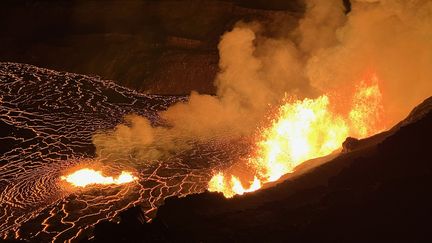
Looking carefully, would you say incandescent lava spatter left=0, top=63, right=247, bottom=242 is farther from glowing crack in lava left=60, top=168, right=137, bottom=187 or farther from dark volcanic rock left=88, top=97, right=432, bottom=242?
dark volcanic rock left=88, top=97, right=432, bottom=242

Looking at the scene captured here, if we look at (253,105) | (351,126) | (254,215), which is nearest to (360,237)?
(254,215)

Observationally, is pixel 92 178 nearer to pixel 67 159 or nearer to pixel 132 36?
pixel 67 159

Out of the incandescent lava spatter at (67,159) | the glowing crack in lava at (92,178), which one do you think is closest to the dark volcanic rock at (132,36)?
the incandescent lava spatter at (67,159)

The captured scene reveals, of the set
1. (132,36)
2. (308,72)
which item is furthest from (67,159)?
(132,36)

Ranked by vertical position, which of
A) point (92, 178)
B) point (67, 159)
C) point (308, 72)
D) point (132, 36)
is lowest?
point (92, 178)

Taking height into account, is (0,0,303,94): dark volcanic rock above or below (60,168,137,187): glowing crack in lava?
above

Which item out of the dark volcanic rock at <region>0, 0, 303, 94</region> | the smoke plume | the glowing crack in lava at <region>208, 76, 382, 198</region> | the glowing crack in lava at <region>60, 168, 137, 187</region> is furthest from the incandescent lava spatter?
the dark volcanic rock at <region>0, 0, 303, 94</region>

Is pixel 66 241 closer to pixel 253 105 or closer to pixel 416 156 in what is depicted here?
pixel 416 156
